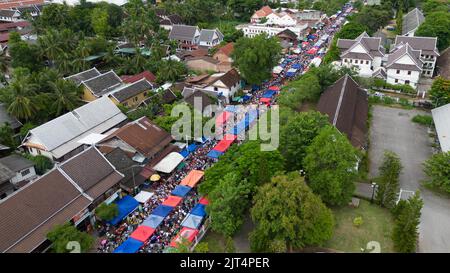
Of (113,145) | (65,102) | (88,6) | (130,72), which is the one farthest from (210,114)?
(88,6)

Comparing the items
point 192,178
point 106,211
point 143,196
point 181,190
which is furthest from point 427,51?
point 106,211

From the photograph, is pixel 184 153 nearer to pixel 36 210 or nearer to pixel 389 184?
pixel 36 210

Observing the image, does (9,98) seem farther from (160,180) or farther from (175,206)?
(175,206)

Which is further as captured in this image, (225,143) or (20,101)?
(20,101)

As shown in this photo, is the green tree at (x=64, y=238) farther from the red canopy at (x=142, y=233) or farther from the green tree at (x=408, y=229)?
the green tree at (x=408, y=229)

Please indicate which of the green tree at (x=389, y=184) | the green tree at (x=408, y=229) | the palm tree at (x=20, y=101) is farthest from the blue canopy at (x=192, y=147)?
the green tree at (x=408, y=229)

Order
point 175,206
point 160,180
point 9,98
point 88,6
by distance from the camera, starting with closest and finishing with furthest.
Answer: point 175,206 → point 160,180 → point 9,98 → point 88,6

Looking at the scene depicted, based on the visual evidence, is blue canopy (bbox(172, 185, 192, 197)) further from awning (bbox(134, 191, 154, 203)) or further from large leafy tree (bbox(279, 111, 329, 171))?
large leafy tree (bbox(279, 111, 329, 171))

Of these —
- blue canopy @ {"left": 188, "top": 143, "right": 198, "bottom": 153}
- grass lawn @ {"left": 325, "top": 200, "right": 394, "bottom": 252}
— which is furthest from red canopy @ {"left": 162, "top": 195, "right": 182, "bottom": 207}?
grass lawn @ {"left": 325, "top": 200, "right": 394, "bottom": 252}
